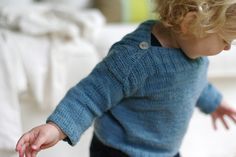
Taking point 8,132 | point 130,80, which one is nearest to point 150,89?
point 130,80

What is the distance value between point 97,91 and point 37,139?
0.40 feet

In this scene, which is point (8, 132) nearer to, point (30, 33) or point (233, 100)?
point (30, 33)

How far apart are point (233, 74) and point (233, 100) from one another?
2.7 inches

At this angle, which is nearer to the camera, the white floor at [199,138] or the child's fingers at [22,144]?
the child's fingers at [22,144]

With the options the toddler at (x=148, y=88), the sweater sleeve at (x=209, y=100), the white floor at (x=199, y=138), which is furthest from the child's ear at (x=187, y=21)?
the white floor at (x=199, y=138)

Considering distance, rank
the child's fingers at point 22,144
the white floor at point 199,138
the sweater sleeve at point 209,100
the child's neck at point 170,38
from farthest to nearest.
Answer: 1. the white floor at point 199,138
2. the sweater sleeve at point 209,100
3. the child's neck at point 170,38
4. the child's fingers at point 22,144

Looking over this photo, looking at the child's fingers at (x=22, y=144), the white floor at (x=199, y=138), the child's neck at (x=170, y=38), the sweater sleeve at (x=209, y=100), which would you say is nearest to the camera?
the child's fingers at (x=22, y=144)

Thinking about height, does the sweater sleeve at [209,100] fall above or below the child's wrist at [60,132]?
below

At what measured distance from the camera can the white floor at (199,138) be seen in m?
1.05

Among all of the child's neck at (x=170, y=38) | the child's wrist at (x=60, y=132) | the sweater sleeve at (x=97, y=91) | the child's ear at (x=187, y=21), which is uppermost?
the child's ear at (x=187, y=21)

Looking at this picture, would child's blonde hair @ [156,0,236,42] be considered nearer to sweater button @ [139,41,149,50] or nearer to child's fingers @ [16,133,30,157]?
sweater button @ [139,41,149,50]

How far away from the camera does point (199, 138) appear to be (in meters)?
1.21

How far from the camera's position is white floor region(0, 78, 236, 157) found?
1.05 metres

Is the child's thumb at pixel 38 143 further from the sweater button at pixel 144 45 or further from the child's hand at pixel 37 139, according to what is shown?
the sweater button at pixel 144 45
